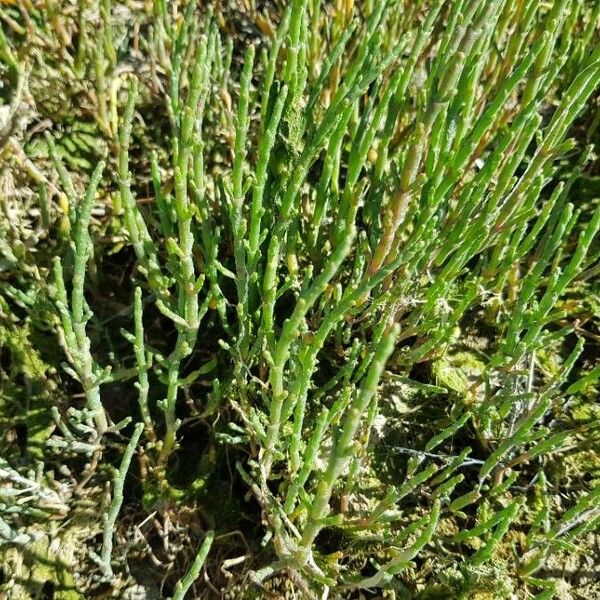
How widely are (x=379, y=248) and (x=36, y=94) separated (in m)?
0.91

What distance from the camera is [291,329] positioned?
2.39 feet

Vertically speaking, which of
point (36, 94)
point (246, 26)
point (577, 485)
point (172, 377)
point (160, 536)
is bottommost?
point (160, 536)

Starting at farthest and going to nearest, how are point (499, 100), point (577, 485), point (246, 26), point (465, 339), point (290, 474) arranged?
point (246, 26)
point (465, 339)
point (577, 485)
point (290, 474)
point (499, 100)

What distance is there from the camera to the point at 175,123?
A: 3.41ft

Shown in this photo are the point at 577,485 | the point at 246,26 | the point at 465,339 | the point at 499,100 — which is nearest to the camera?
the point at 499,100

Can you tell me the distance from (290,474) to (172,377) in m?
0.24

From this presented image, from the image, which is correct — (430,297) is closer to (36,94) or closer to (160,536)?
(160,536)

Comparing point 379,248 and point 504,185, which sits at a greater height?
point 504,185

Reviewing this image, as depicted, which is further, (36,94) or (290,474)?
(36,94)

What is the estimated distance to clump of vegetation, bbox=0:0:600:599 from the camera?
892mm

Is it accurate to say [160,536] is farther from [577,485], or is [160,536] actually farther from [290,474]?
[577,485]

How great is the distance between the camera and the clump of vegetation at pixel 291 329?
2.93 ft

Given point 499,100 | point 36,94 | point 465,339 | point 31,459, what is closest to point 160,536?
point 31,459

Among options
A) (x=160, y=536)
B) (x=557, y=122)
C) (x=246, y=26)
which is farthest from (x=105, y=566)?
(x=246, y=26)
